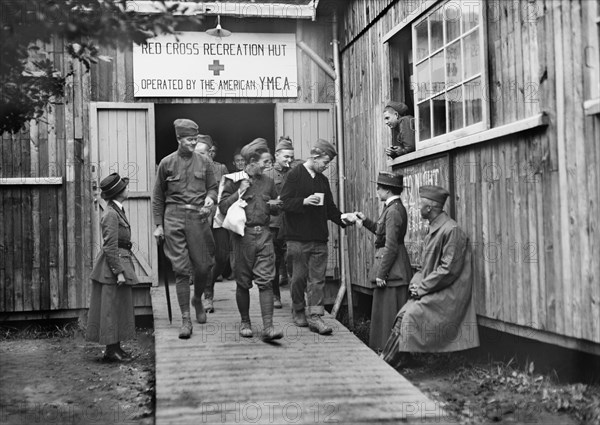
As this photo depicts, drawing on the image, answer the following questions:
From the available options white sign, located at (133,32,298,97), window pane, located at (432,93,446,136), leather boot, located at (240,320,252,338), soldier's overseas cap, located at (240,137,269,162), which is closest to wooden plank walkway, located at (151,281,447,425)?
leather boot, located at (240,320,252,338)

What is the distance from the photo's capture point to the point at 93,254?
9.12 meters

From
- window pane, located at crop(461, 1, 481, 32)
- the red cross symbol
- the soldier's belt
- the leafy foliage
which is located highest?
the red cross symbol

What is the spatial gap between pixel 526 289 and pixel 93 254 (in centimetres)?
578

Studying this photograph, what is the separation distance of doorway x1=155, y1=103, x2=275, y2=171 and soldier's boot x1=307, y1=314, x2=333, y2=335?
7.36 meters

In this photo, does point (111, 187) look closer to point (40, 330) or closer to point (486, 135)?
point (40, 330)

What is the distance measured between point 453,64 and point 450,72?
0.09 metres

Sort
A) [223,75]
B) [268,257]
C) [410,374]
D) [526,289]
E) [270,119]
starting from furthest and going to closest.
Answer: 1. [270,119]
2. [223,75]
3. [268,257]
4. [410,374]
5. [526,289]

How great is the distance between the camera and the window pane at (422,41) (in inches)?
281

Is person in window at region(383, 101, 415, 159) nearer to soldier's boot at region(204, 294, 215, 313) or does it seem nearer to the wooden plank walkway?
the wooden plank walkway

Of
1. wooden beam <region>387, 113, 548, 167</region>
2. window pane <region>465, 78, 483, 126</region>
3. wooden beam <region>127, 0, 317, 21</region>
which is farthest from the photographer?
wooden beam <region>127, 0, 317, 21</region>

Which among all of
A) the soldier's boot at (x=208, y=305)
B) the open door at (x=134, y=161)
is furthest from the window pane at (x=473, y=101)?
the open door at (x=134, y=161)

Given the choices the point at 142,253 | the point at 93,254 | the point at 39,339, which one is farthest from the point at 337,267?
the point at 39,339

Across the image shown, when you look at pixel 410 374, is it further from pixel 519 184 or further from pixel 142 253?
pixel 142 253

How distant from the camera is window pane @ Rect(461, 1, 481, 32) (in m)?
6.05
